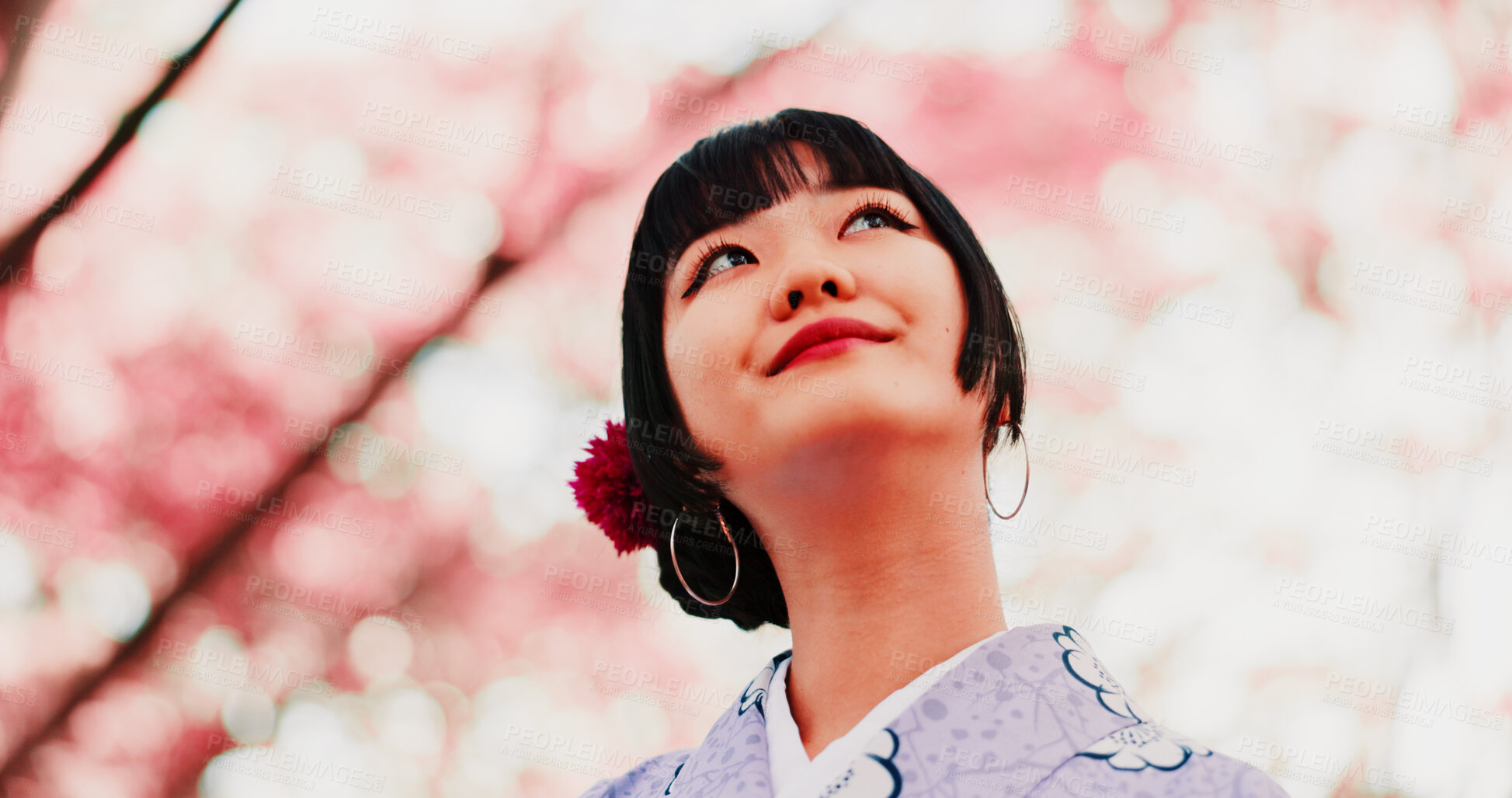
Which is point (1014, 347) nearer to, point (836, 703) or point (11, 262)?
point (836, 703)

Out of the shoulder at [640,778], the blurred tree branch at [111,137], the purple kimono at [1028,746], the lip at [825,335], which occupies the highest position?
the blurred tree branch at [111,137]

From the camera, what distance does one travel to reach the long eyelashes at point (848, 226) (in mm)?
1221

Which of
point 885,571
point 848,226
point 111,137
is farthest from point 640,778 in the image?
point 111,137

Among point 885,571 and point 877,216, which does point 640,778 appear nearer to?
point 885,571

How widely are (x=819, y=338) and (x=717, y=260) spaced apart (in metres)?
0.26

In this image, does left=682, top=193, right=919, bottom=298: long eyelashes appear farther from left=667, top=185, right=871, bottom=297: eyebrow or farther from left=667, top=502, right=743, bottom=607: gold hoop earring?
left=667, top=502, right=743, bottom=607: gold hoop earring

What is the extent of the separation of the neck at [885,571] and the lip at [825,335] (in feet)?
0.45

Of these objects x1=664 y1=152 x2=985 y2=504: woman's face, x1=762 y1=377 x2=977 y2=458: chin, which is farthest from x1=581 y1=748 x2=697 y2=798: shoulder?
x1=762 y1=377 x2=977 y2=458: chin

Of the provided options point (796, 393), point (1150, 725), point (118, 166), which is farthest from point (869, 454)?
point (118, 166)

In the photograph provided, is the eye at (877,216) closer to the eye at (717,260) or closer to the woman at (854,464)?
the woman at (854,464)

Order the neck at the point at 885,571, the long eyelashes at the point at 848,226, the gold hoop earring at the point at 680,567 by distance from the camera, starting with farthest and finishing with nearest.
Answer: the gold hoop earring at the point at 680,567
the long eyelashes at the point at 848,226
the neck at the point at 885,571

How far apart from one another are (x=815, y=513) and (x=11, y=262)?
2.18 meters

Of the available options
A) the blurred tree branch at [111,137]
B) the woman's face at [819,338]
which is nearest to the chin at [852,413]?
the woman's face at [819,338]

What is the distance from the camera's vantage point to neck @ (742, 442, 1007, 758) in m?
1.09
